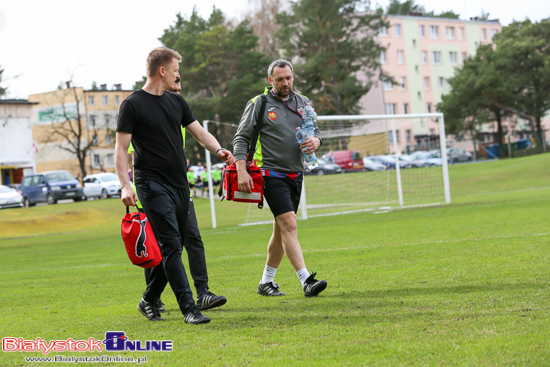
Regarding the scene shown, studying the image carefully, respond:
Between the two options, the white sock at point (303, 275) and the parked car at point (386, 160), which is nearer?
the white sock at point (303, 275)

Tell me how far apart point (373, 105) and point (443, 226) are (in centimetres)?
6555

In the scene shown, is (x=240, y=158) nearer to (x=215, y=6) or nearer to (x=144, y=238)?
(x=144, y=238)

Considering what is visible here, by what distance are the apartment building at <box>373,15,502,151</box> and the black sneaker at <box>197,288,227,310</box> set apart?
70397 mm

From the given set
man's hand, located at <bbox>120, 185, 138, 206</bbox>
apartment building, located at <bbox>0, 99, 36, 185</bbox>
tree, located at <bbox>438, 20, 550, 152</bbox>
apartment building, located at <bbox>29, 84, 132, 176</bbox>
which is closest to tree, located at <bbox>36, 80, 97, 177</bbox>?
apartment building, located at <bbox>29, 84, 132, 176</bbox>

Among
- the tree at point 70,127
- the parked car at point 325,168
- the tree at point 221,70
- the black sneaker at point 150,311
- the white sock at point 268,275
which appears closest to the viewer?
the black sneaker at point 150,311

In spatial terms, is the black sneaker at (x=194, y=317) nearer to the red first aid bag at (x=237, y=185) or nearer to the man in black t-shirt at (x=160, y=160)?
the man in black t-shirt at (x=160, y=160)

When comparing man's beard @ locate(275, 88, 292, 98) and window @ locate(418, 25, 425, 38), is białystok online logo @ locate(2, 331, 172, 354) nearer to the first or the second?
man's beard @ locate(275, 88, 292, 98)

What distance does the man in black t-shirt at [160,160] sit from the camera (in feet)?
17.8

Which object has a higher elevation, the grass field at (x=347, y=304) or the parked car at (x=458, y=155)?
the parked car at (x=458, y=155)

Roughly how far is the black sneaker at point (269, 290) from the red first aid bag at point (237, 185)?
77 centimetres

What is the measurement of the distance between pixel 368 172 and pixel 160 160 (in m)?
20.2

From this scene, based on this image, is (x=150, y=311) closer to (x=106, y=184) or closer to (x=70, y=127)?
(x=106, y=184)

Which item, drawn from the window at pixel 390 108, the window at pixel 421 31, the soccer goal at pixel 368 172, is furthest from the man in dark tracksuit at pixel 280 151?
the window at pixel 421 31

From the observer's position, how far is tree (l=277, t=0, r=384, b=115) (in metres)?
57.2
